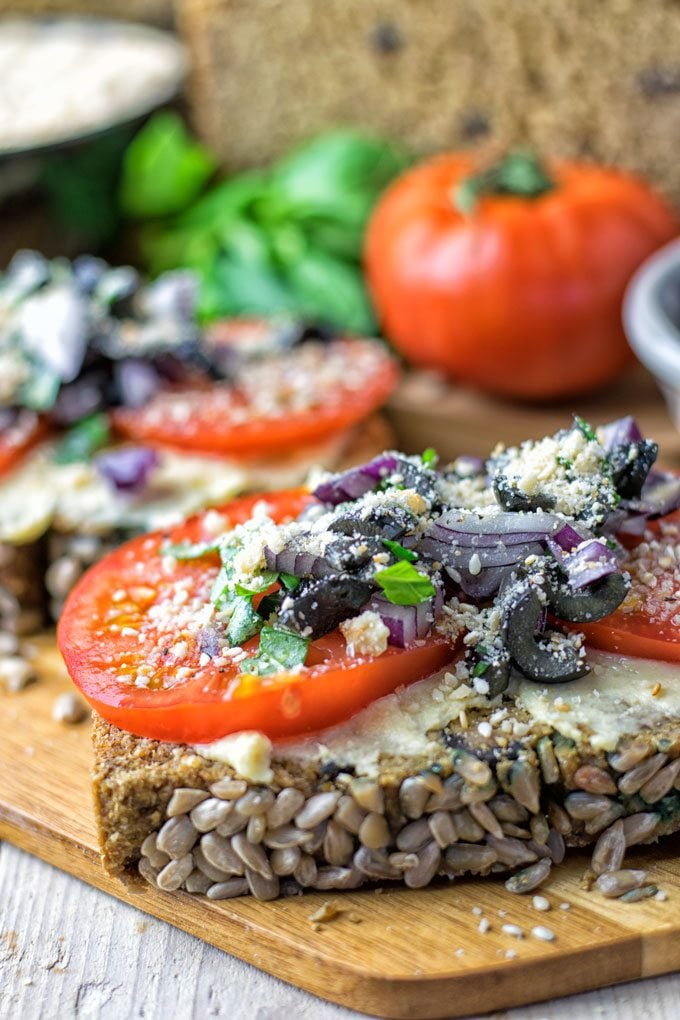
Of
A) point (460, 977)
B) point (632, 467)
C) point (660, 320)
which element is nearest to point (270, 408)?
point (660, 320)

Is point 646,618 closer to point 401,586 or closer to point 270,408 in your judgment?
point 401,586

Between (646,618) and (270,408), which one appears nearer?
(646,618)

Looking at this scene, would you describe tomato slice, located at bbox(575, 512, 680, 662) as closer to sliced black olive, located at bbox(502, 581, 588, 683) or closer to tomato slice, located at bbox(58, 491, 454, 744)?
sliced black olive, located at bbox(502, 581, 588, 683)

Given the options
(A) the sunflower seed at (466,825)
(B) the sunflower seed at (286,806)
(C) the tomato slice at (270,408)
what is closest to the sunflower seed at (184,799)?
(B) the sunflower seed at (286,806)

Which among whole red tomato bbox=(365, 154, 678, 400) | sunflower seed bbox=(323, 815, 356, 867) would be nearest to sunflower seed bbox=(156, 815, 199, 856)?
sunflower seed bbox=(323, 815, 356, 867)

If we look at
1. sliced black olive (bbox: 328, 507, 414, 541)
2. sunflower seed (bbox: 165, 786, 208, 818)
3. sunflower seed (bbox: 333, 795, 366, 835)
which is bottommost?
sunflower seed (bbox: 333, 795, 366, 835)

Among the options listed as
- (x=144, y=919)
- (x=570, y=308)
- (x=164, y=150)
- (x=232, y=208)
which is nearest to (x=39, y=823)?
(x=144, y=919)
